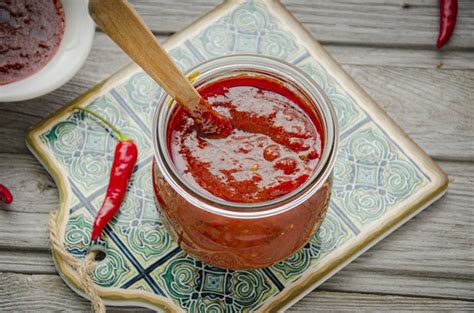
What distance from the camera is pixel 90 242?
1.67m

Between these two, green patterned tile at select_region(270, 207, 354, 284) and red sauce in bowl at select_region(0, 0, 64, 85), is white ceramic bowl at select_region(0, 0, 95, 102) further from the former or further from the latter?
green patterned tile at select_region(270, 207, 354, 284)

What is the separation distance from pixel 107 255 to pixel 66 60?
20.0 inches

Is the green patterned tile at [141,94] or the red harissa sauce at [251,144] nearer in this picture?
the red harissa sauce at [251,144]

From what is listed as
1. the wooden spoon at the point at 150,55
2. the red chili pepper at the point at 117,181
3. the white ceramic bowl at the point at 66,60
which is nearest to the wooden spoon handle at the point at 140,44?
the wooden spoon at the point at 150,55

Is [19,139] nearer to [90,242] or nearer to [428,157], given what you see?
[90,242]

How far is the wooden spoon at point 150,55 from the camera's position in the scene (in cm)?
122

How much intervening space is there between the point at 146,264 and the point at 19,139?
482 mm

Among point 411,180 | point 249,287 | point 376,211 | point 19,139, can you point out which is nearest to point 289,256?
point 249,287

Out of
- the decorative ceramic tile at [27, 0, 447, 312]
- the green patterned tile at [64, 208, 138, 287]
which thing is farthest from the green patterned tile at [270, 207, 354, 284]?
the green patterned tile at [64, 208, 138, 287]

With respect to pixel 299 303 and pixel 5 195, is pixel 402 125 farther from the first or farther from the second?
pixel 5 195

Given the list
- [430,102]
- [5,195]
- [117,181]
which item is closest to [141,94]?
[117,181]

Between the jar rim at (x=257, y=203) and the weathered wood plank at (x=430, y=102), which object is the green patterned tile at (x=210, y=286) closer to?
the jar rim at (x=257, y=203)

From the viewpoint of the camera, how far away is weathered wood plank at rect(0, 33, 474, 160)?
5.92ft

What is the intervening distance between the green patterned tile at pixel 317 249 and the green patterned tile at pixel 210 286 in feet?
0.15
